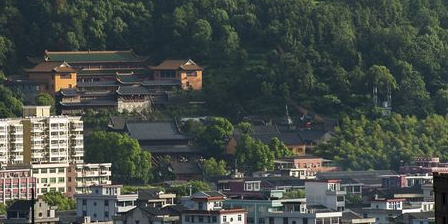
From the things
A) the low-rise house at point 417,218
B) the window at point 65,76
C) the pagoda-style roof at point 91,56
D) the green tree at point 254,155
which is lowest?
the low-rise house at point 417,218

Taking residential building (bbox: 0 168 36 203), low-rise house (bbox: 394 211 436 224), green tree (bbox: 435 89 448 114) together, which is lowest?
low-rise house (bbox: 394 211 436 224)

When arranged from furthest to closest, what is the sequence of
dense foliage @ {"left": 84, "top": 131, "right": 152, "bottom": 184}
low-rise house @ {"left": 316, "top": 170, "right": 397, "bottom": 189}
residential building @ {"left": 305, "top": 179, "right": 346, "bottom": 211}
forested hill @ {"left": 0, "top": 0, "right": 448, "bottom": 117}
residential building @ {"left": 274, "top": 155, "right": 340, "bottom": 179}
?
forested hill @ {"left": 0, "top": 0, "right": 448, "bottom": 117} < residential building @ {"left": 274, "top": 155, "right": 340, "bottom": 179} < dense foliage @ {"left": 84, "top": 131, "right": 152, "bottom": 184} < low-rise house @ {"left": 316, "top": 170, "right": 397, "bottom": 189} < residential building @ {"left": 305, "top": 179, "right": 346, "bottom": 211}

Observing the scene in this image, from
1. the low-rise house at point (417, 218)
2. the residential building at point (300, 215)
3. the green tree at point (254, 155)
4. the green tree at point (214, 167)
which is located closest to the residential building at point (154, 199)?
the residential building at point (300, 215)

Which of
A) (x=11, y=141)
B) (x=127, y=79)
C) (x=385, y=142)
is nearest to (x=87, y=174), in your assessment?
(x=11, y=141)

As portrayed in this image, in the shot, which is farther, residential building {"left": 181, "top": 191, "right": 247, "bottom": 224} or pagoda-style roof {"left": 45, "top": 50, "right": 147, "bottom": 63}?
pagoda-style roof {"left": 45, "top": 50, "right": 147, "bottom": 63}

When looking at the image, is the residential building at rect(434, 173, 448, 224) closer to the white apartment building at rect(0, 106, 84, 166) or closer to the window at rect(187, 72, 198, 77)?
the white apartment building at rect(0, 106, 84, 166)

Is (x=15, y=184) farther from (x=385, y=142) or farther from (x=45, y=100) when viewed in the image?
(x=385, y=142)

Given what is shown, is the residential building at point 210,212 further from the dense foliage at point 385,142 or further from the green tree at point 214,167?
the dense foliage at point 385,142

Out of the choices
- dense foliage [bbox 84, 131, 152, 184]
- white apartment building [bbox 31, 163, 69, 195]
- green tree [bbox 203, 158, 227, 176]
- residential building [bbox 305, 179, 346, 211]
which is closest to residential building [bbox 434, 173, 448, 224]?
residential building [bbox 305, 179, 346, 211]
